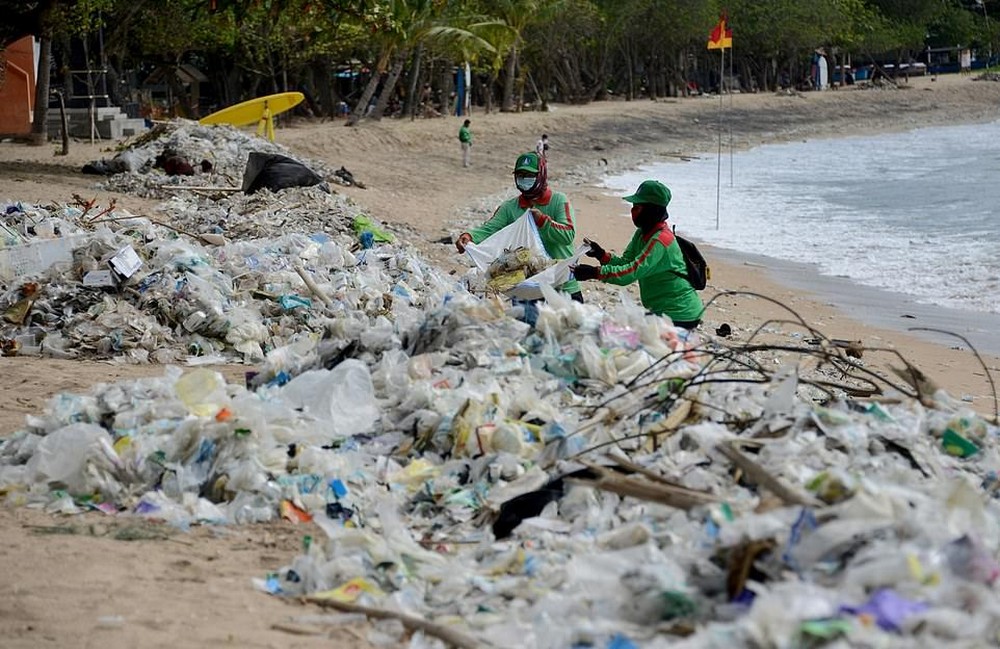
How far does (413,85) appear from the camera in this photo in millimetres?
37125

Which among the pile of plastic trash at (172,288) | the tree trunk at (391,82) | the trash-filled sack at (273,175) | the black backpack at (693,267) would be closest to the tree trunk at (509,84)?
the tree trunk at (391,82)

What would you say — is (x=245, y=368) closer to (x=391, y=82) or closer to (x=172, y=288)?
(x=172, y=288)

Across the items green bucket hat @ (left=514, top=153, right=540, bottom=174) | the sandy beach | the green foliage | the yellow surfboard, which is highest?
the green foliage

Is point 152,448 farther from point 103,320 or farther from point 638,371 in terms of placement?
point 103,320

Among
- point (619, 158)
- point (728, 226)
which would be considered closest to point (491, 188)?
point (728, 226)

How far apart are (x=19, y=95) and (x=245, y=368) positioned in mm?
17995

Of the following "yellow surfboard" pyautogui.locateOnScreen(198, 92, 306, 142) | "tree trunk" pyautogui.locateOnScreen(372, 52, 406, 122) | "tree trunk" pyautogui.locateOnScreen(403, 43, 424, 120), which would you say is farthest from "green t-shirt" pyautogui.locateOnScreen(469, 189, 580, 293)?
"tree trunk" pyautogui.locateOnScreen(403, 43, 424, 120)

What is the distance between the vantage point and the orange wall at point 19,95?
2408 centimetres

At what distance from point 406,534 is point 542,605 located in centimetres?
88

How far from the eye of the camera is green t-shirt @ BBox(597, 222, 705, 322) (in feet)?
22.1

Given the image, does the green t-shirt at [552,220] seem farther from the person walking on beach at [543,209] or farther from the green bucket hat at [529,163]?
the green bucket hat at [529,163]

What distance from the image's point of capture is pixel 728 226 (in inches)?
872

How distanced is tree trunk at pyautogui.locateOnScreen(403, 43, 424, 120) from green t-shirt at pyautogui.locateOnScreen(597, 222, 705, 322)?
29.1 m

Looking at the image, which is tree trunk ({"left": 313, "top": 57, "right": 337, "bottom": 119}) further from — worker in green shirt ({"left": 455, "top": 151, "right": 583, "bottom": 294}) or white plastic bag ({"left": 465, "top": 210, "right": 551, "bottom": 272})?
worker in green shirt ({"left": 455, "top": 151, "right": 583, "bottom": 294})
